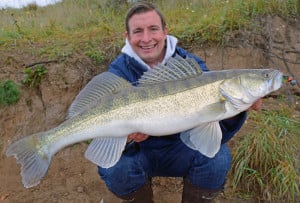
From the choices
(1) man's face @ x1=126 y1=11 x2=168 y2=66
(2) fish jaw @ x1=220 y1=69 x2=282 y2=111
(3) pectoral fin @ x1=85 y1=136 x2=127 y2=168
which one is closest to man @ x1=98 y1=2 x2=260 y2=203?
(1) man's face @ x1=126 y1=11 x2=168 y2=66

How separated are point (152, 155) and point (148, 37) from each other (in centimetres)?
80

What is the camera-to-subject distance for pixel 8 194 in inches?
158

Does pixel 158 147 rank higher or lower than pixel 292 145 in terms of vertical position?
higher

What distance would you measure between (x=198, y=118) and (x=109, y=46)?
2.33m

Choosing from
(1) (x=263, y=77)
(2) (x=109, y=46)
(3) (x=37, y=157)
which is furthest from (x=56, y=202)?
(1) (x=263, y=77)

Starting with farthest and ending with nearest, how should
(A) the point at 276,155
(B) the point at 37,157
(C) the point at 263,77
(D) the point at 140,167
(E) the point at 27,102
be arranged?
(E) the point at 27,102
(A) the point at 276,155
(D) the point at 140,167
(B) the point at 37,157
(C) the point at 263,77

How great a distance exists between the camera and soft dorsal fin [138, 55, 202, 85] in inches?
98.4

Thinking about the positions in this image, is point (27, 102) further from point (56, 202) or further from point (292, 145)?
point (292, 145)

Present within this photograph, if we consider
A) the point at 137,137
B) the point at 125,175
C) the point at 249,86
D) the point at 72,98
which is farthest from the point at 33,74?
the point at 249,86

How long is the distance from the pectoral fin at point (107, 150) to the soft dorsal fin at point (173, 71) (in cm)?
40

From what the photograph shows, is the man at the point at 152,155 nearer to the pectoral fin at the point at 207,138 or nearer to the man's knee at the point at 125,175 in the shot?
the man's knee at the point at 125,175

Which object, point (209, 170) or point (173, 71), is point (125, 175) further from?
point (173, 71)

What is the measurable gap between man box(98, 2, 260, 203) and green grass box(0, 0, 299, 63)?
1.51m

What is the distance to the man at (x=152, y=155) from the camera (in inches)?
113
